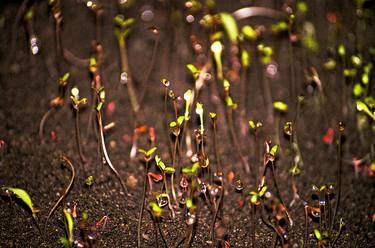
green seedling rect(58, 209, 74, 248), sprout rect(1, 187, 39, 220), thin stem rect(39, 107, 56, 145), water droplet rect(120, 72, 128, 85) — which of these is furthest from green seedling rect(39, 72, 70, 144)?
green seedling rect(58, 209, 74, 248)

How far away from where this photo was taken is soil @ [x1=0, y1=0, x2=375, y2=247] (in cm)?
165

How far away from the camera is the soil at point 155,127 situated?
1.65 meters

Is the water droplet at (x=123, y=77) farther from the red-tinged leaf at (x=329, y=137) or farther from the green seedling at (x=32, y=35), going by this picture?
the red-tinged leaf at (x=329, y=137)

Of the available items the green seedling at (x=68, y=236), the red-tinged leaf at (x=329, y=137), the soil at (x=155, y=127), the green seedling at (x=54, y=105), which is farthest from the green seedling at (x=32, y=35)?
the red-tinged leaf at (x=329, y=137)

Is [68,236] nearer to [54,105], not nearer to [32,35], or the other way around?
[54,105]

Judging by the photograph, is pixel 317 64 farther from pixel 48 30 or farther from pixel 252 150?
pixel 48 30

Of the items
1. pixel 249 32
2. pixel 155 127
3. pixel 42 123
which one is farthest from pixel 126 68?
pixel 249 32

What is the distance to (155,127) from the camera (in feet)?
6.69

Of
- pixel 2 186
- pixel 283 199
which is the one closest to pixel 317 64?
pixel 283 199

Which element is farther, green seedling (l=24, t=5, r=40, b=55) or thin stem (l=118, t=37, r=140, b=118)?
green seedling (l=24, t=5, r=40, b=55)

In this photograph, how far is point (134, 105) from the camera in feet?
6.85

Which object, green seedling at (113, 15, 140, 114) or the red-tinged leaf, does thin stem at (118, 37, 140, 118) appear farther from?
the red-tinged leaf

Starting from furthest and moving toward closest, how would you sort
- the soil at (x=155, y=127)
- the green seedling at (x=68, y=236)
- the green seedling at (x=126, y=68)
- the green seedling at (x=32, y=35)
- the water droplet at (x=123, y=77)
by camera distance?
the green seedling at (x=32, y=35) → the green seedling at (x=126, y=68) → the water droplet at (x=123, y=77) → the soil at (x=155, y=127) → the green seedling at (x=68, y=236)

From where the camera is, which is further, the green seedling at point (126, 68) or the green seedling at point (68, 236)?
the green seedling at point (126, 68)
